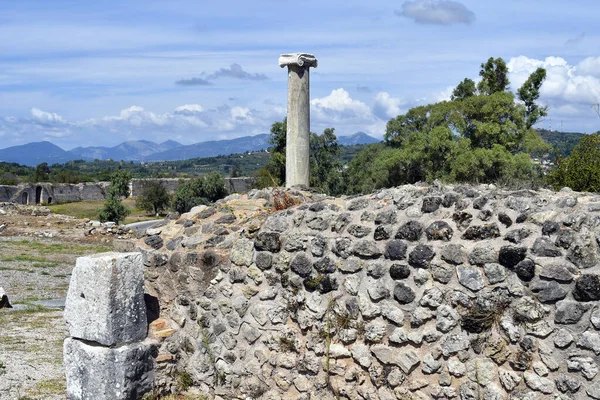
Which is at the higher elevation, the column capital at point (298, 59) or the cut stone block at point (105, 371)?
the column capital at point (298, 59)

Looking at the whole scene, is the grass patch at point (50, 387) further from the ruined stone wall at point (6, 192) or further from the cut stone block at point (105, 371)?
the ruined stone wall at point (6, 192)

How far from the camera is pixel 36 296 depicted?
584 inches

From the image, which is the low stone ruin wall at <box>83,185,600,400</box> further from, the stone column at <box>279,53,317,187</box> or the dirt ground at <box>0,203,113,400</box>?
the stone column at <box>279,53,317,187</box>

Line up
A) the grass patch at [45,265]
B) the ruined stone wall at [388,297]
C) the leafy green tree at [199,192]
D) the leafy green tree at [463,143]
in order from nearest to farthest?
the ruined stone wall at [388,297] → the grass patch at [45,265] → the leafy green tree at [463,143] → the leafy green tree at [199,192]

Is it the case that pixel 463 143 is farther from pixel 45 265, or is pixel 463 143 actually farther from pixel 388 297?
pixel 388 297

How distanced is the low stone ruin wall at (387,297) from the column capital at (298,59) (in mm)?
5673

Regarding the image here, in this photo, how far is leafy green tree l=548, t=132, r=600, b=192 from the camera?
12.8m

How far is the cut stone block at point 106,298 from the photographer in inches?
250

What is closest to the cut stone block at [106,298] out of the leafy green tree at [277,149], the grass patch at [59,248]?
the grass patch at [59,248]

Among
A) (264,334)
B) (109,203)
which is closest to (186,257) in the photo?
(264,334)

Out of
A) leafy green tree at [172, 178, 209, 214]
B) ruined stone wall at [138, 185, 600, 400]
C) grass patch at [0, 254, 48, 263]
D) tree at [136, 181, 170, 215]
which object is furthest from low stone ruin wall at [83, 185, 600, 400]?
tree at [136, 181, 170, 215]

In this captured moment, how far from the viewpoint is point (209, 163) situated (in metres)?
188

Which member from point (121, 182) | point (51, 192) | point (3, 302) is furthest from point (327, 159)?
point (51, 192)

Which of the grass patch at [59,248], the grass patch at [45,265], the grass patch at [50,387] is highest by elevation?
the grass patch at [50,387]
